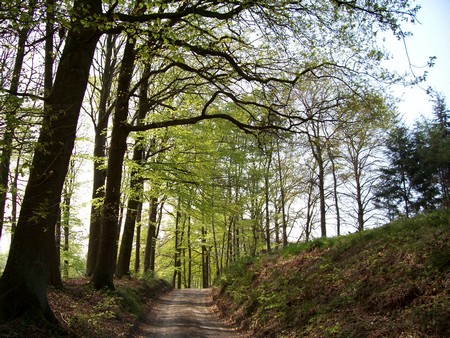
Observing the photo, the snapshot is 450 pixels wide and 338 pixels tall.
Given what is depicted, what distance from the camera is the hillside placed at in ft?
18.9

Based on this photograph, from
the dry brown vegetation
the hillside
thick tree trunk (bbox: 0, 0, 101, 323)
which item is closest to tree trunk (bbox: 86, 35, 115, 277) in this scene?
the dry brown vegetation

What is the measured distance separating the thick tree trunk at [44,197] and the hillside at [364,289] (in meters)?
4.98

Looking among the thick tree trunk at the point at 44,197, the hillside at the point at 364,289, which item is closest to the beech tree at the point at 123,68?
the thick tree trunk at the point at 44,197

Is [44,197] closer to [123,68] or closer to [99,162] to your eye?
[123,68]

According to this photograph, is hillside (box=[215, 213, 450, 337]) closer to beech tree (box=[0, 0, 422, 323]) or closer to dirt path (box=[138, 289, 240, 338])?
dirt path (box=[138, 289, 240, 338])

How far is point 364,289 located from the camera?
287 inches

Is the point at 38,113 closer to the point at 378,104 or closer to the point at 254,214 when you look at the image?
the point at 378,104

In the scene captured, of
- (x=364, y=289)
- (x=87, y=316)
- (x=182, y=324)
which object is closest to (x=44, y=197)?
(x=87, y=316)

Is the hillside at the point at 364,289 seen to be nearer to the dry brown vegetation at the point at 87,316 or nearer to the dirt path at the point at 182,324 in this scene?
the dirt path at the point at 182,324

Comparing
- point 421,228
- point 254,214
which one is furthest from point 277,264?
point 254,214

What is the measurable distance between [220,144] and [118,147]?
6.36 meters

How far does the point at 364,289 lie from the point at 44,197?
20.4ft

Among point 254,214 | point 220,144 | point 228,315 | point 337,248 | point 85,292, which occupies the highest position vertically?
point 220,144

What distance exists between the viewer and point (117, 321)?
31.1ft
